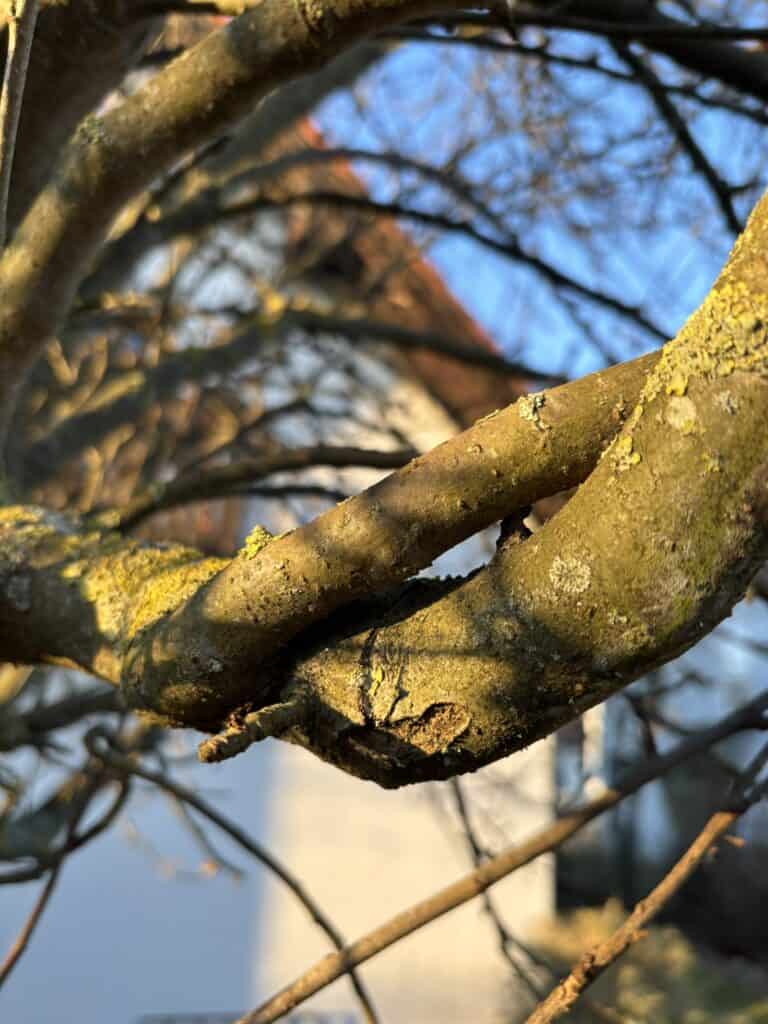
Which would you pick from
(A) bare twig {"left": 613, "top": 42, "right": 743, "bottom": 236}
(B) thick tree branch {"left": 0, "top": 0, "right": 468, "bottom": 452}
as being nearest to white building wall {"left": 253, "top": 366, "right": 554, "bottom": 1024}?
(A) bare twig {"left": 613, "top": 42, "right": 743, "bottom": 236}

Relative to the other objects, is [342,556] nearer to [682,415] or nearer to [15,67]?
[682,415]

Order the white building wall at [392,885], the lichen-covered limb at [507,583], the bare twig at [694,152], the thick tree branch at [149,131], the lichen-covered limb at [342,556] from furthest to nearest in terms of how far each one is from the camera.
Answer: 1. the white building wall at [392,885]
2. the bare twig at [694,152]
3. the thick tree branch at [149,131]
4. the lichen-covered limb at [342,556]
5. the lichen-covered limb at [507,583]

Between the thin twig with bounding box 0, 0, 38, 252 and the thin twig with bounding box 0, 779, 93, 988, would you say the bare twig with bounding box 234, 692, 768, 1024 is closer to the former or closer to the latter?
the thin twig with bounding box 0, 779, 93, 988

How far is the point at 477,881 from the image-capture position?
1.54 meters

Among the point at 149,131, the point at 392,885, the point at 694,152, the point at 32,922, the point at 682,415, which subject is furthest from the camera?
the point at 392,885

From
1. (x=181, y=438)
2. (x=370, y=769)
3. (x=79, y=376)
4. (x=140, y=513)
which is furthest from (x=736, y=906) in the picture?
(x=370, y=769)

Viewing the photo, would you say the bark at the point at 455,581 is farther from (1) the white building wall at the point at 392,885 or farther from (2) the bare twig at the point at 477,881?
(1) the white building wall at the point at 392,885

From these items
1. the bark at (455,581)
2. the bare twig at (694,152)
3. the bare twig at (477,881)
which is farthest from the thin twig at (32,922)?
the bare twig at (694,152)

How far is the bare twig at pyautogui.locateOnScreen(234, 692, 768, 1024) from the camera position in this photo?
1.44 meters

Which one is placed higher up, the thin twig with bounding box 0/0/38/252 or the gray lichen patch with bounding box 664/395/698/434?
the thin twig with bounding box 0/0/38/252

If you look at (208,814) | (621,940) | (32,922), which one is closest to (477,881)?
(621,940)

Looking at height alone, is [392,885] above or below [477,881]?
above

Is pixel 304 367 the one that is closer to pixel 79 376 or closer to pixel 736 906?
pixel 79 376

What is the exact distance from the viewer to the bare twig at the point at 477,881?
144 cm
